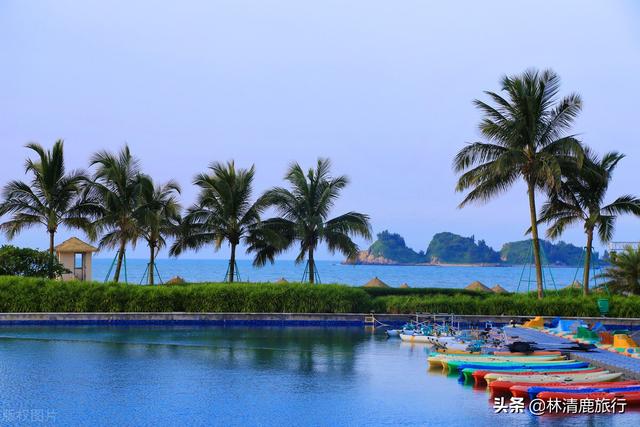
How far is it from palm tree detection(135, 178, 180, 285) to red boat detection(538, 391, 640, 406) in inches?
943

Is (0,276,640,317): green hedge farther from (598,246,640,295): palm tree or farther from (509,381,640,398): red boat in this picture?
(509,381,640,398): red boat

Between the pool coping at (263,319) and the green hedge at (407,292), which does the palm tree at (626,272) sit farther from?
the green hedge at (407,292)

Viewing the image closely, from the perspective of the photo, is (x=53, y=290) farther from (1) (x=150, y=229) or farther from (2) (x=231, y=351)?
(2) (x=231, y=351)

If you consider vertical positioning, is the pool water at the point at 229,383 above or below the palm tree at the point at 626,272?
below

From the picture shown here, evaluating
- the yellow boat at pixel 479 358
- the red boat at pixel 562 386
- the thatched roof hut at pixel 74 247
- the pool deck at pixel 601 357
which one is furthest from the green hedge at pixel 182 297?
the red boat at pixel 562 386

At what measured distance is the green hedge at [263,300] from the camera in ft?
111

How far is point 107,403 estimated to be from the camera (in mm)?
18719

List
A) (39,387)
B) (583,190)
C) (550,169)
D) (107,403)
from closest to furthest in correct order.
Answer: (107,403), (39,387), (550,169), (583,190)

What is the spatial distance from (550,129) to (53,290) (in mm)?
20923

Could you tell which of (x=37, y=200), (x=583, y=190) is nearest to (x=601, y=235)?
(x=583, y=190)

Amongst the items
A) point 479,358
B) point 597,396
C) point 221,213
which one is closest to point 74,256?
point 221,213

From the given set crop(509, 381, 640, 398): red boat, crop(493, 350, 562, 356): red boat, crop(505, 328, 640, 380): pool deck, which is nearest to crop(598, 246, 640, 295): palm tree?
crop(505, 328, 640, 380): pool deck

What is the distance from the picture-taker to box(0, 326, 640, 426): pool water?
1761 cm

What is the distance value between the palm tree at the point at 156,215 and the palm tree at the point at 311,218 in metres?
4.45
